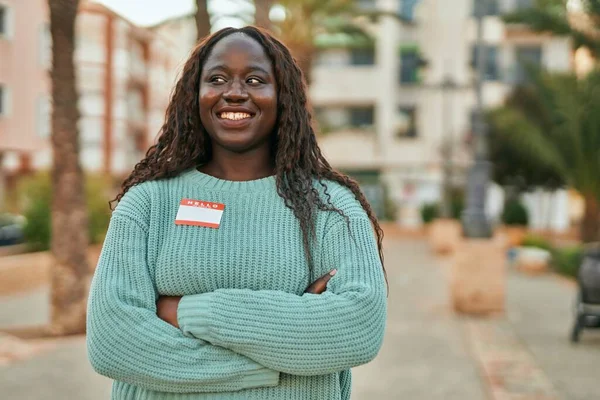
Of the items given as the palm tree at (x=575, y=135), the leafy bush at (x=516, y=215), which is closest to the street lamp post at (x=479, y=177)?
the palm tree at (x=575, y=135)

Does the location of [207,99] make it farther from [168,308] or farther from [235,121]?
[168,308]

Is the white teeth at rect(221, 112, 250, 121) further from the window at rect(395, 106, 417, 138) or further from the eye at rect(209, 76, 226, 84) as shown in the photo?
the window at rect(395, 106, 417, 138)

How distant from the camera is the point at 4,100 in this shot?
29.6m

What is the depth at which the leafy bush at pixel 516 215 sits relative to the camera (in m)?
27.2

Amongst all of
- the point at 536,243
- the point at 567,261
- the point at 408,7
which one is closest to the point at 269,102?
the point at 567,261

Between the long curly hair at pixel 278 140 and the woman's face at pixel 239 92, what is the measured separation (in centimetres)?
6

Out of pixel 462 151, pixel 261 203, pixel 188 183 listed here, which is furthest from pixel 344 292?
pixel 462 151

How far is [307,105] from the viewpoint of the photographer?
7.91 ft

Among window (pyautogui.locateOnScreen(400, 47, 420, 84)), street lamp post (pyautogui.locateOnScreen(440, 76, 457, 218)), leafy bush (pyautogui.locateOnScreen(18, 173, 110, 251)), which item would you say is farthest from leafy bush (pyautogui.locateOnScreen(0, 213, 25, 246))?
window (pyautogui.locateOnScreen(400, 47, 420, 84))

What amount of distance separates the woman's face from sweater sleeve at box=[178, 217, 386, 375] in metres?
0.44

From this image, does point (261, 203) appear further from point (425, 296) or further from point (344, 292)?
point (425, 296)

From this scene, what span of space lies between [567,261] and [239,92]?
656 inches

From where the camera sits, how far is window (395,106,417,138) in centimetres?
4156

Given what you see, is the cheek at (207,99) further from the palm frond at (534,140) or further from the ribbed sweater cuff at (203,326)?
the palm frond at (534,140)
